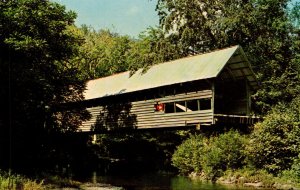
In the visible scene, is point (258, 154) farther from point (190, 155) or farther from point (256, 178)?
point (190, 155)

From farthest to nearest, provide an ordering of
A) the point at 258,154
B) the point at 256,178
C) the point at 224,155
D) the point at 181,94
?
1. the point at 224,155
2. the point at 181,94
3. the point at 258,154
4. the point at 256,178

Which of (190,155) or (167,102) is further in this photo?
(190,155)

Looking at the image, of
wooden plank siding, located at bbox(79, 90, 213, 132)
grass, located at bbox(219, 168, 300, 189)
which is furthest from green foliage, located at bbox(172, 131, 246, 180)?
wooden plank siding, located at bbox(79, 90, 213, 132)

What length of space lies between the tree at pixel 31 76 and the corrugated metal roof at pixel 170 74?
13.1ft

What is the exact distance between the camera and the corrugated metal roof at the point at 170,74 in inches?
997

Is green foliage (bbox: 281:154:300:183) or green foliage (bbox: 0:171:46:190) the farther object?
green foliage (bbox: 281:154:300:183)

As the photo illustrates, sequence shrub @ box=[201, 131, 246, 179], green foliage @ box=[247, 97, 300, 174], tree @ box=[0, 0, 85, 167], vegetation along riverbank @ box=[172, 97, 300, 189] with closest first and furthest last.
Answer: tree @ box=[0, 0, 85, 167], vegetation along riverbank @ box=[172, 97, 300, 189], green foliage @ box=[247, 97, 300, 174], shrub @ box=[201, 131, 246, 179]

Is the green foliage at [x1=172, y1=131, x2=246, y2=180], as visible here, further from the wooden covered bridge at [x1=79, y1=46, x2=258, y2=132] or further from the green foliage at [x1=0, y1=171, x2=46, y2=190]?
the green foliage at [x1=0, y1=171, x2=46, y2=190]

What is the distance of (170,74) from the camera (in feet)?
93.0

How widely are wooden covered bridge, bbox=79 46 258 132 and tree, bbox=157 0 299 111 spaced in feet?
19.8

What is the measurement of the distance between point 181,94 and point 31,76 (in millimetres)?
9853

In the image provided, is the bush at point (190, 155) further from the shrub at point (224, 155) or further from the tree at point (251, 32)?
the tree at point (251, 32)

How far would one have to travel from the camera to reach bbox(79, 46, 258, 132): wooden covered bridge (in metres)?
25.7

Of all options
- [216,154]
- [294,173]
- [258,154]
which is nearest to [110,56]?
[216,154]
